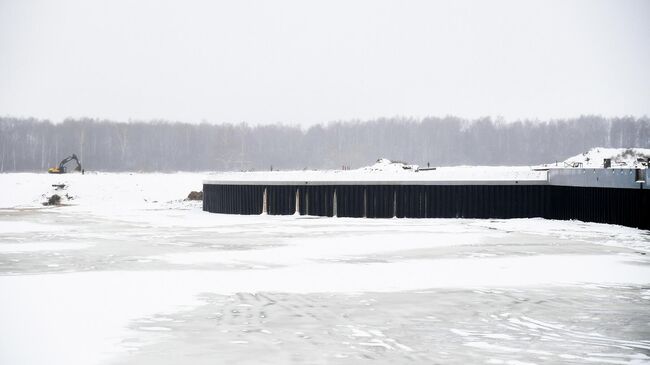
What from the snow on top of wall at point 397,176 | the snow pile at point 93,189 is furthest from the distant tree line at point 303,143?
the snow on top of wall at point 397,176

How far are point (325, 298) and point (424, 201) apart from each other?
25.8 meters

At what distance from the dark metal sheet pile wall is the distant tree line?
342 feet

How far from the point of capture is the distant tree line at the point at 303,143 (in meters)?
158

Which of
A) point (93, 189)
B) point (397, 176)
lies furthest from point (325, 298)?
point (93, 189)

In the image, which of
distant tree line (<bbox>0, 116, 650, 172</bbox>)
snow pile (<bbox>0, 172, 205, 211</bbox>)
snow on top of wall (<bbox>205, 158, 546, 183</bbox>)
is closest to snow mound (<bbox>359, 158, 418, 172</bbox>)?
snow on top of wall (<bbox>205, 158, 546, 183</bbox>)

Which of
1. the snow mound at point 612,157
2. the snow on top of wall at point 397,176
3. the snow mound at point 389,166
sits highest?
the snow mound at point 612,157

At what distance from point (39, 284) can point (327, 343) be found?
7570 millimetres

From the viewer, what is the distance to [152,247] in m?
24.0

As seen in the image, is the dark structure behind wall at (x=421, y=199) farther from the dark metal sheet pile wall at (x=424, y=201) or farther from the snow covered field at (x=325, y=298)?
the snow covered field at (x=325, y=298)

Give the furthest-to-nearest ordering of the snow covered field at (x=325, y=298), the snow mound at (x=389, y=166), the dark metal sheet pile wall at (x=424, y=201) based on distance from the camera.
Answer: the snow mound at (x=389, y=166) → the dark metal sheet pile wall at (x=424, y=201) → the snow covered field at (x=325, y=298)

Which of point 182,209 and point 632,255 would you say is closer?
point 632,255

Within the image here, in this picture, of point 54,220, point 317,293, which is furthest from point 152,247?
point 54,220

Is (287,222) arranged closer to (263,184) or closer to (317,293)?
(263,184)

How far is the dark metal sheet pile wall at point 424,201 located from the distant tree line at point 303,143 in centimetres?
10409
